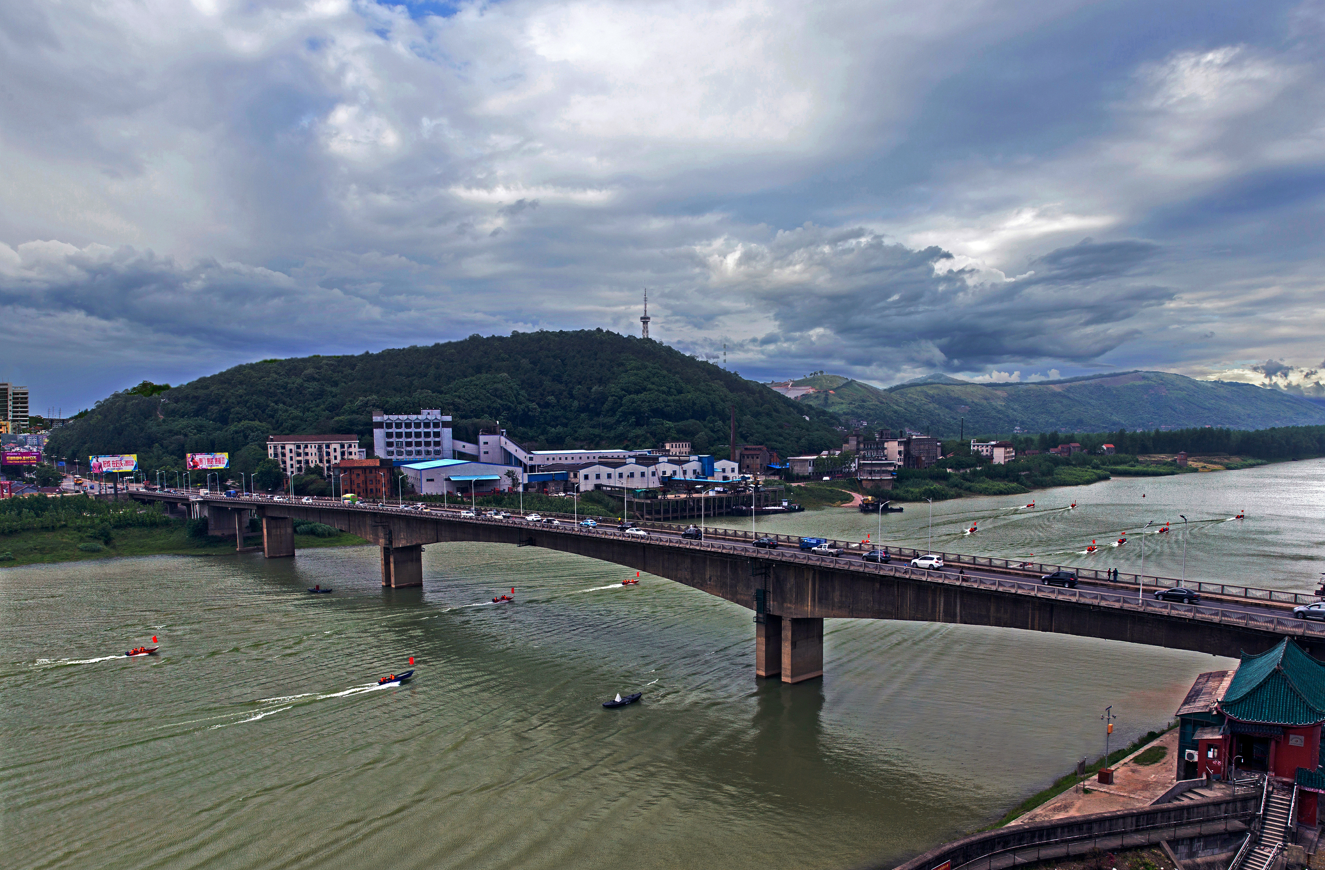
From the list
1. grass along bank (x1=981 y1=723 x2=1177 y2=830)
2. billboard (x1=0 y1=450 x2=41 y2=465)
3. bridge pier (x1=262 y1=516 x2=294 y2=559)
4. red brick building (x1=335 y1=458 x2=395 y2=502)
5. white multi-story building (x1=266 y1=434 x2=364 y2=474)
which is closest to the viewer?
grass along bank (x1=981 y1=723 x2=1177 y2=830)

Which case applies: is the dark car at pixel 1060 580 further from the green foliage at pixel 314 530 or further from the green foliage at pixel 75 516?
the green foliage at pixel 75 516

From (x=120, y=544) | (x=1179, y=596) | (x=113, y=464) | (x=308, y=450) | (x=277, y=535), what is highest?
(x=308, y=450)

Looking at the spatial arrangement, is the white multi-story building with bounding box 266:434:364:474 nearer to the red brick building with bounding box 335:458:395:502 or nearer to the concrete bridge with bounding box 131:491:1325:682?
the red brick building with bounding box 335:458:395:502

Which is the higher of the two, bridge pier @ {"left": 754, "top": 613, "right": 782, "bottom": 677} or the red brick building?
the red brick building

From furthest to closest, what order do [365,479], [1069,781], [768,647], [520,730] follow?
[365,479] → [768,647] → [520,730] → [1069,781]

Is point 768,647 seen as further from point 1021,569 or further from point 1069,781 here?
point 1069,781

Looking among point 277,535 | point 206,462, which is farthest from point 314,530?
point 206,462

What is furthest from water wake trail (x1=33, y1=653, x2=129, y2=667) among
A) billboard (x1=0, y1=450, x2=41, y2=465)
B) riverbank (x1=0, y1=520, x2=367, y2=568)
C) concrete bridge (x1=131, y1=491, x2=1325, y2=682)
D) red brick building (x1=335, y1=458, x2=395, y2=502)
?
billboard (x1=0, y1=450, x2=41, y2=465)
